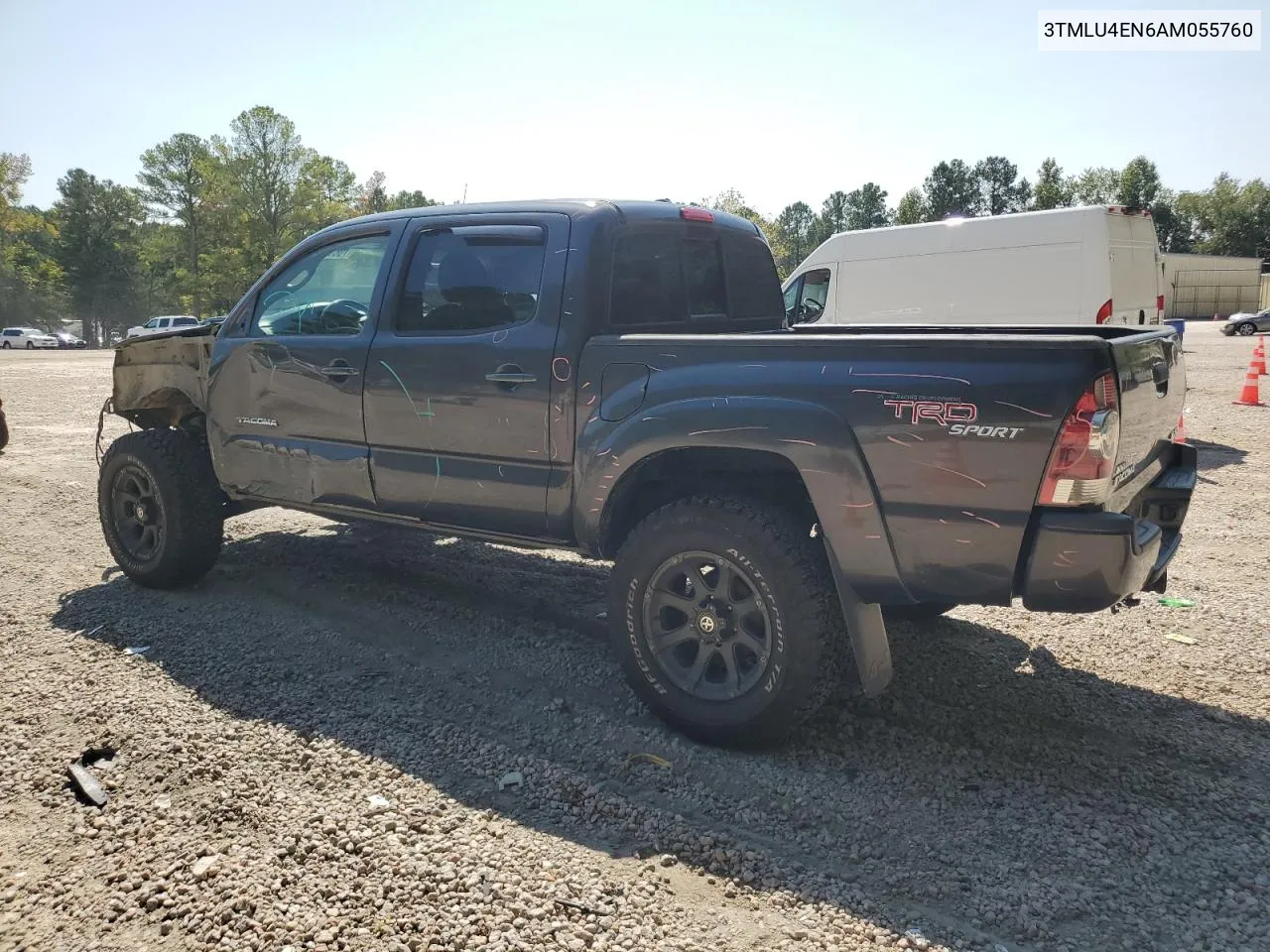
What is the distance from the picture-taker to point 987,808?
303 centimetres

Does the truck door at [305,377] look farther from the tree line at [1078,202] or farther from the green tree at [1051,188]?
the green tree at [1051,188]

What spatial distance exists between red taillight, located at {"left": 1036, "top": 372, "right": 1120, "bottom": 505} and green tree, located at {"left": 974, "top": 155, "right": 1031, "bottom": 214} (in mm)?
106412

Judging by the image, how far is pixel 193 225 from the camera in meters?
64.4

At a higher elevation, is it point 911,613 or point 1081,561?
point 1081,561

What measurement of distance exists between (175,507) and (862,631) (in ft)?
12.9

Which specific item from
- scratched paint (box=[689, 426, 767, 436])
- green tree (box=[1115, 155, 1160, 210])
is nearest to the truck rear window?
scratched paint (box=[689, 426, 767, 436])

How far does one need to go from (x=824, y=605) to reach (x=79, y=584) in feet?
15.0

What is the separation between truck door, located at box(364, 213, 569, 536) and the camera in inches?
152

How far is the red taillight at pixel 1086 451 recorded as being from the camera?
272cm

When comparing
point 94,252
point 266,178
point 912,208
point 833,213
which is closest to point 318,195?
point 266,178

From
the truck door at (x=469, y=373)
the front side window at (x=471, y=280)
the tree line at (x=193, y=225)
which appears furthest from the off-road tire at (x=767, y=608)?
the tree line at (x=193, y=225)

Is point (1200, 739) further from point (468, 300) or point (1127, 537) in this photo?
point (468, 300)

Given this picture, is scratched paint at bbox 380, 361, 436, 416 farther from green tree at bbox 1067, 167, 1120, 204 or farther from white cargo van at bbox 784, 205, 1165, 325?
green tree at bbox 1067, 167, 1120, 204

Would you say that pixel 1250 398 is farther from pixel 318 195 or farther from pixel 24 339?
pixel 318 195
